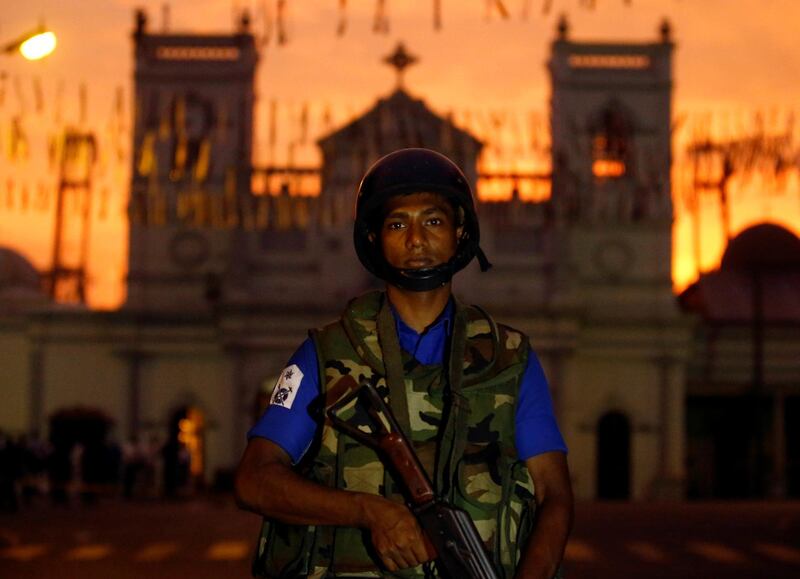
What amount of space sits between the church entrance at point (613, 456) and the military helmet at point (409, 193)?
47709mm

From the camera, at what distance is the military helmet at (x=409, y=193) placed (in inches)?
153

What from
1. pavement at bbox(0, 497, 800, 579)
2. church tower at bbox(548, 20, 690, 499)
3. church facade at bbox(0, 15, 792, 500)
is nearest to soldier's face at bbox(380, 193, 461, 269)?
pavement at bbox(0, 497, 800, 579)

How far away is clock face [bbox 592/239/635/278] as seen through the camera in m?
53.8

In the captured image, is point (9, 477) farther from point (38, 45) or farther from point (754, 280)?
point (754, 280)

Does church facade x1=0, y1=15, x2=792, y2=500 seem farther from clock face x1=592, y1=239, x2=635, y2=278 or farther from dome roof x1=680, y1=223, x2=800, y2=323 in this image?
dome roof x1=680, y1=223, x2=800, y2=323

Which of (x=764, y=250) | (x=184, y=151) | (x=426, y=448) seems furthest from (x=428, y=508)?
(x=764, y=250)

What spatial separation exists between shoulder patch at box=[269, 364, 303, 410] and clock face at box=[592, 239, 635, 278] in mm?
50423

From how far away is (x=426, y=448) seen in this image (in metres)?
3.74

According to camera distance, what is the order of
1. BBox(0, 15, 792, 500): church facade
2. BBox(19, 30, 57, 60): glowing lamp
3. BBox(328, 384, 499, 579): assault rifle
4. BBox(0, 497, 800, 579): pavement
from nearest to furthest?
BBox(328, 384, 499, 579): assault rifle < BBox(19, 30, 57, 60): glowing lamp < BBox(0, 497, 800, 579): pavement < BBox(0, 15, 792, 500): church facade

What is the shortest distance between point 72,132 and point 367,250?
1917 inches

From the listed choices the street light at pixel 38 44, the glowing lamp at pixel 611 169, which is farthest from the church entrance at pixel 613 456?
the street light at pixel 38 44

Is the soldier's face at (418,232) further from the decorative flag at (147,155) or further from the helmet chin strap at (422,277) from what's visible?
the decorative flag at (147,155)

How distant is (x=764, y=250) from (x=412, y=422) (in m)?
56.9

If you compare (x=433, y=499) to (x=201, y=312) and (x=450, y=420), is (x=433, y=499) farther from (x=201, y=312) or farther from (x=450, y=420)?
(x=201, y=312)
